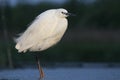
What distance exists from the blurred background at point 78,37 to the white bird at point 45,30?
0.69m

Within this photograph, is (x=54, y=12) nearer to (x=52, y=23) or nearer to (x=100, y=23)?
(x=52, y=23)

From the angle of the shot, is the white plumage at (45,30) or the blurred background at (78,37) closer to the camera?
the white plumage at (45,30)

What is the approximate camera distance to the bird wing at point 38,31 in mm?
13648

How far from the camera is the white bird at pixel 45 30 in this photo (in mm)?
13664

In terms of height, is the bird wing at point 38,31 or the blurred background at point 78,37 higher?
the bird wing at point 38,31

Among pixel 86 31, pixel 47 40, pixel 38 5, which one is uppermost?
pixel 47 40

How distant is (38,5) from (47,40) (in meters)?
33.5

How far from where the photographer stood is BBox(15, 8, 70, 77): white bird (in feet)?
44.8

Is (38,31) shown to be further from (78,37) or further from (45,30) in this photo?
(78,37)

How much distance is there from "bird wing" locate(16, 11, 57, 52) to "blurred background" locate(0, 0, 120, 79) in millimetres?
635

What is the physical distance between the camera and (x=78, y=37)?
30.8 meters

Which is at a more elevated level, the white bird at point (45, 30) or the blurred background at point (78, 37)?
the white bird at point (45, 30)

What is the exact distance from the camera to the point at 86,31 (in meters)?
32.8

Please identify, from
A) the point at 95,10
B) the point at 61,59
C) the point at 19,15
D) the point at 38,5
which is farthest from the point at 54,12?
the point at 38,5
